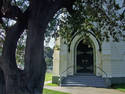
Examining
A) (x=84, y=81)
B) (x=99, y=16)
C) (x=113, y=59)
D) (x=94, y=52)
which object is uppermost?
(x=99, y=16)

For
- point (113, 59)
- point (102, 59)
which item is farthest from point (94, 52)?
point (113, 59)

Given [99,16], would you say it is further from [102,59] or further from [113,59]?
[113,59]

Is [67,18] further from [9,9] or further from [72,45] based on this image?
[72,45]

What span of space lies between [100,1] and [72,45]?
35.5 ft

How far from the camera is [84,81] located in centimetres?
1617

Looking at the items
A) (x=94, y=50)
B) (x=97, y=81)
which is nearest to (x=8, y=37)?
(x=97, y=81)

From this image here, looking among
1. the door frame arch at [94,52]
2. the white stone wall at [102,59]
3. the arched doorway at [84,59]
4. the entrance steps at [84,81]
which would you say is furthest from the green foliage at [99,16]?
the arched doorway at [84,59]

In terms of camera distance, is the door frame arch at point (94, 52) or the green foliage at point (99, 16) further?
the door frame arch at point (94, 52)

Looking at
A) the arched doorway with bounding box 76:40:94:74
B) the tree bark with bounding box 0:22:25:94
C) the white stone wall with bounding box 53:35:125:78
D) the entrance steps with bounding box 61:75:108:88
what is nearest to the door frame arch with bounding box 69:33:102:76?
the white stone wall with bounding box 53:35:125:78

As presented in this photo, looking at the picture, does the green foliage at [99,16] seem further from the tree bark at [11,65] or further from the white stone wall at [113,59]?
the white stone wall at [113,59]

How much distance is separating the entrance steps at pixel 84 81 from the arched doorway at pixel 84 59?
171cm

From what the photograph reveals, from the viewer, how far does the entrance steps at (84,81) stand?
15742mm

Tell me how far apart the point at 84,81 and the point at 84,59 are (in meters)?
3.15

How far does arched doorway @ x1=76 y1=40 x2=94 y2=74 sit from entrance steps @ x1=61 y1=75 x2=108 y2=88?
171cm
